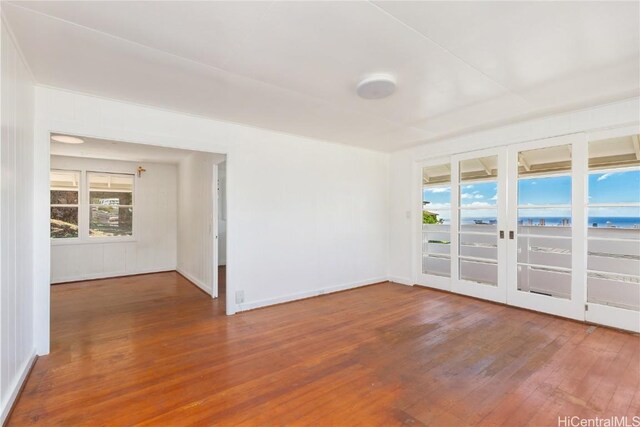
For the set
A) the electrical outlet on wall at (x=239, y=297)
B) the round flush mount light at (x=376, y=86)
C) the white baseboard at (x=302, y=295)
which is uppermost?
the round flush mount light at (x=376, y=86)

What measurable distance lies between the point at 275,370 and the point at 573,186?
394 cm

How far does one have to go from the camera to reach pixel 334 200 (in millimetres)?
5078

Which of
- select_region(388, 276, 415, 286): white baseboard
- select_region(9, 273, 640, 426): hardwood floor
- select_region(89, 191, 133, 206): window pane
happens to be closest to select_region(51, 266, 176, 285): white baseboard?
select_region(89, 191, 133, 206): window pane

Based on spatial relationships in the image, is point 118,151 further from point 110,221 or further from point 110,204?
point 110,221

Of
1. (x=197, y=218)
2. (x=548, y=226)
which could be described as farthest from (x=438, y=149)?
(x=197, y=218)

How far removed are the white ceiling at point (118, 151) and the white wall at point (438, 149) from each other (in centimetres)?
324

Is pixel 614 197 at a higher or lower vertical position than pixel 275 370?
higher

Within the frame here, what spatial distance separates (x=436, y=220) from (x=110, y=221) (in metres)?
6.52

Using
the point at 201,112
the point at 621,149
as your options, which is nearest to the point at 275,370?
the point at 201,112

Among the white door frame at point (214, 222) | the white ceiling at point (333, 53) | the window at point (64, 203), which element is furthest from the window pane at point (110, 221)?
the white ceiling at point (333, 53)

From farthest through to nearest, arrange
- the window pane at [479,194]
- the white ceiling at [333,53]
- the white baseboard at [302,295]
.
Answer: the window pane at [479,194]
the white baseboard at [302,295]
the white ceiling at [333,53]

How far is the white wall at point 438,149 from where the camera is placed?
333cm

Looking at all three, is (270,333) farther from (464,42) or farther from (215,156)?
(464,42)

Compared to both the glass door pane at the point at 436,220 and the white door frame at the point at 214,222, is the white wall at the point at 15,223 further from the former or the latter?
the glass door pane at the point at 436,220
